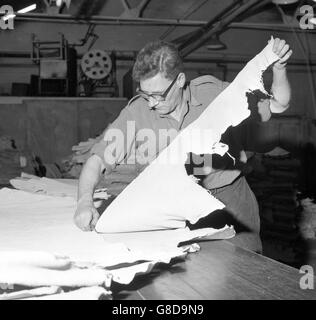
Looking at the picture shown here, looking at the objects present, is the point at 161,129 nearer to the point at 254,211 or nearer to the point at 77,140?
the point at 254,211

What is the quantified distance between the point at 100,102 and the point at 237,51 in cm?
418

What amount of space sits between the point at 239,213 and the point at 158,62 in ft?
3.55

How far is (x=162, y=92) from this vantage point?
210 cm

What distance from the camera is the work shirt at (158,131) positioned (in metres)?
2.19

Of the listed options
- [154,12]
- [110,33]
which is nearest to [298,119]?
[154,12]

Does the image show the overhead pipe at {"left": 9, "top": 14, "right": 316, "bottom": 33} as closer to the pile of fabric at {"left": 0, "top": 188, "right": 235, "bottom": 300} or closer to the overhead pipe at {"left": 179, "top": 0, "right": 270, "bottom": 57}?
the overhead pipe at {"left": 179, "top": 0, "right": 270, "bottom": 57}

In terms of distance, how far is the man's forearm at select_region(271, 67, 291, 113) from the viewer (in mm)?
1967

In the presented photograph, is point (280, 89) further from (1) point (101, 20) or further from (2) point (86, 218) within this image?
(1) point (101, 20)

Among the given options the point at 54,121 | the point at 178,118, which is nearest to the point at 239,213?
the point at 178,118

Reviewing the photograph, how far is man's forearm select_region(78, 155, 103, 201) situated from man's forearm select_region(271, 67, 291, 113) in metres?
0.96

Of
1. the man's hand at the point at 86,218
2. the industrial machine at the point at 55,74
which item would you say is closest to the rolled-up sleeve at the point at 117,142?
the man's hand at the point at 86,218

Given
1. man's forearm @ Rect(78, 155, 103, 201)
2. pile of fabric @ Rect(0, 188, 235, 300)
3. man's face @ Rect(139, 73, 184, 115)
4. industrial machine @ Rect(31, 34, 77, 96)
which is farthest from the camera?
industrial machine @ Rect(31, 34, 77, 96)

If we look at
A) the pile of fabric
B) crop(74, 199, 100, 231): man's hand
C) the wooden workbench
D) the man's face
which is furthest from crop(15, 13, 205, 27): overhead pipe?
the wooden workbench

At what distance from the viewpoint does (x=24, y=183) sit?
91.7 inches
